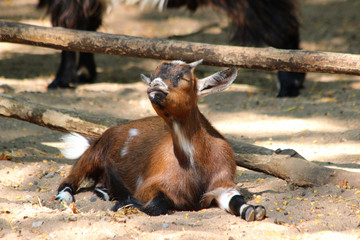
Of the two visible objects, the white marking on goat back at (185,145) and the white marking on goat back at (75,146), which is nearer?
the white marking on goat back at (185,145)

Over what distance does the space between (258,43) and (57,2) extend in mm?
2236

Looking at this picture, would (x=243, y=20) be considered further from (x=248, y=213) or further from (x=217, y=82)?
(x=248, y=213)

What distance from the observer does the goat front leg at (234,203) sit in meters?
2.71

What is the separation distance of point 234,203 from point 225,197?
11cm

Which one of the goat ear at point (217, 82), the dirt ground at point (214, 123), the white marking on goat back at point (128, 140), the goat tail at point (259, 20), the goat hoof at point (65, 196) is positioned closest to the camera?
the dirt ground at point (214, 123)

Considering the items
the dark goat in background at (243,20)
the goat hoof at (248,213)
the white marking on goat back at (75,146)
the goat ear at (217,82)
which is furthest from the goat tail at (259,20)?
the goat hoof at (248,213)

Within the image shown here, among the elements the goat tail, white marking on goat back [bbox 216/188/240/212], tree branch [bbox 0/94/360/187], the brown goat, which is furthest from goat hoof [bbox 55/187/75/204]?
the goat tail

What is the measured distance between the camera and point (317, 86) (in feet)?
19.7

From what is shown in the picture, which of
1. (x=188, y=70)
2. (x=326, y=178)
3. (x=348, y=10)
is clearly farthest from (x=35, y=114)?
(x=348, y=10)

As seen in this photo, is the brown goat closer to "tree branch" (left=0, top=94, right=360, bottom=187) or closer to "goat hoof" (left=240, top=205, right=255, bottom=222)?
"goat hoof" (left=240, top=205, right=255, bottom=222)

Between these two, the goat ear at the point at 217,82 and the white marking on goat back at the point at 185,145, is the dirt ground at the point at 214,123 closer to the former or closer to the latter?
the white marking on goat back at the point at 185,145

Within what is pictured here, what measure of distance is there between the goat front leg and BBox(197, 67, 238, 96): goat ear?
1.83ft

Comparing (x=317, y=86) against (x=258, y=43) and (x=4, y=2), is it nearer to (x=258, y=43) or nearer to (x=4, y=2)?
(x=258, y=43)

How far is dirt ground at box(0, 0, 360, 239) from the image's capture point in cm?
258
